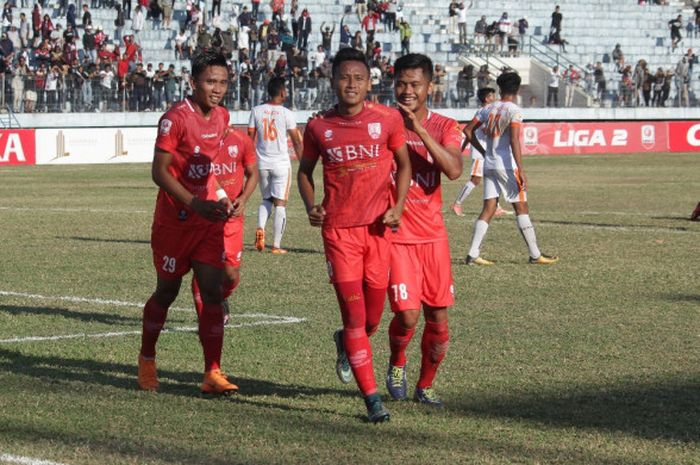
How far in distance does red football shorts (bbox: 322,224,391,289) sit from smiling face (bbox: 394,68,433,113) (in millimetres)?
796

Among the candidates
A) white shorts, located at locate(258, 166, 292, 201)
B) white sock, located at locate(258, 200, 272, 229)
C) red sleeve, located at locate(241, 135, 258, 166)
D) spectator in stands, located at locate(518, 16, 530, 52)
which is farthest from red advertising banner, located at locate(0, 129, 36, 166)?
red sleeve, located at locate(241, 135, 258, 166)

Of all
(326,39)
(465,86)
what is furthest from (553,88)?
(326,39)

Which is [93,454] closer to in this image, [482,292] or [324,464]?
[324,464]

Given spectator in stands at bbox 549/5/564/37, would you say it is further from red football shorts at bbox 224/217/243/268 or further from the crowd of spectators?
red football shorts at bbox 224/217/243/268

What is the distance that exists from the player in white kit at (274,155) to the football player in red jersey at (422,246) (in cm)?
898

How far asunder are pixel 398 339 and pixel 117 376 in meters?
2.04

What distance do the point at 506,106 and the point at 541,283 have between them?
2717 mm

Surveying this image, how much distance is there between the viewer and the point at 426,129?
26.3ft

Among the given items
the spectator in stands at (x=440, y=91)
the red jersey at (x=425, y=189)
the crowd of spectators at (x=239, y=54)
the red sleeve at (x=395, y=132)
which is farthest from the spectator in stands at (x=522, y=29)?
the red sleeve at (x=395, y=132)

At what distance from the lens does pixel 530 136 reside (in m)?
47.8

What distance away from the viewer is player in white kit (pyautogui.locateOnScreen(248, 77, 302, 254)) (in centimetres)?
1717

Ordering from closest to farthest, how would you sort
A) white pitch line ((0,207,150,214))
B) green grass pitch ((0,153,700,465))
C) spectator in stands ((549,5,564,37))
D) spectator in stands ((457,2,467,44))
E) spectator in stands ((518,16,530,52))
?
1. green grass pitch ((0,153,700,465))
2. white pitch line ((0,207,150,214))
3. spectator in stands ((457,2,467,44))
4. spectator in stands ((518,16,530,52))
5. spectator in stands ((549,5,564,37))

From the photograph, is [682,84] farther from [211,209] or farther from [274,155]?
[211,209]

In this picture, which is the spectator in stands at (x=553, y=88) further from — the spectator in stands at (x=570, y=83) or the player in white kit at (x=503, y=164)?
the player in white kit at (x=503, y=164)
